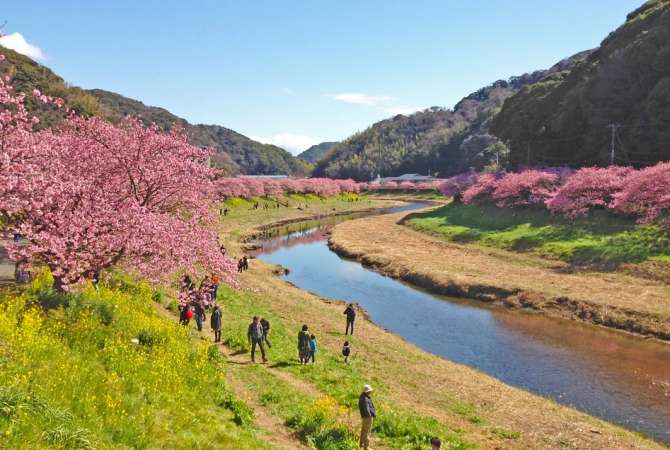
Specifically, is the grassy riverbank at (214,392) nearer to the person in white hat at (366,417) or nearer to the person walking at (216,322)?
the person in white hat at (366,417)

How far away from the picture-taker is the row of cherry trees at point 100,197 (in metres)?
16.4

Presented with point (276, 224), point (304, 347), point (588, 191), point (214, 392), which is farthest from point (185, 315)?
point (276, 224)

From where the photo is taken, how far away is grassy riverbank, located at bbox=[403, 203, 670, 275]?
4812 centimetres

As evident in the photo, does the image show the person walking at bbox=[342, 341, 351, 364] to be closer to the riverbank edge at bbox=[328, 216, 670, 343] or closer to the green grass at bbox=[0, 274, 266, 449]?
the green grass at bbox=[0, 274, 266, 449]

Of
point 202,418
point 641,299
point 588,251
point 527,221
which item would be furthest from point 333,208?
point 202,418

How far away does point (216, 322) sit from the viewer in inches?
1003

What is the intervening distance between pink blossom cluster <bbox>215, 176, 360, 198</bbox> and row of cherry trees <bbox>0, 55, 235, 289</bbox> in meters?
78.3

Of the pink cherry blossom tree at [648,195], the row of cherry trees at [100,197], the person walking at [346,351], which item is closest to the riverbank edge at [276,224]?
the row of cherry trees at [100,197]

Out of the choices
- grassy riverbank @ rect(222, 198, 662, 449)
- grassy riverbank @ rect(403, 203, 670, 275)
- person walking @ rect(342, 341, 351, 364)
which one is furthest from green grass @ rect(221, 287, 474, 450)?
grassy riverbank @ rect(403, 203, 670, 275)

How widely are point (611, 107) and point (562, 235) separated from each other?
27.5m

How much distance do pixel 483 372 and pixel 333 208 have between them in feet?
381

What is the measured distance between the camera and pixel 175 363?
57.3 ft

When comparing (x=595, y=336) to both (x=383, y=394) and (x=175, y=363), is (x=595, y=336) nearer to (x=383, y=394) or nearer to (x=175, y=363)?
(x=383, y=394)

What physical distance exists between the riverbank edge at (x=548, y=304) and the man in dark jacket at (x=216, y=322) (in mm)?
26200
